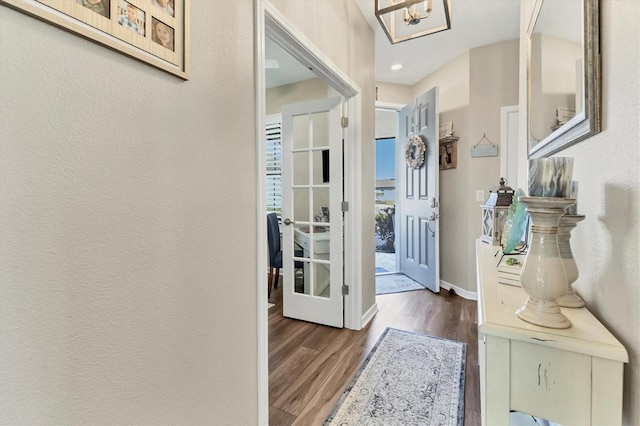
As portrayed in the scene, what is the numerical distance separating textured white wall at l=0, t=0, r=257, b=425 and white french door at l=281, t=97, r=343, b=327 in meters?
1.39

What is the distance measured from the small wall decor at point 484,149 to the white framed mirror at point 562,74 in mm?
1687

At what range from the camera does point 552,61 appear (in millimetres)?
1188

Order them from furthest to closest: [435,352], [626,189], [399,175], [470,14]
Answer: [399,175]
[470,14]
[435,352]
[626,189]

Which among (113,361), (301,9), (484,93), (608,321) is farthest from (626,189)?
(484,93)

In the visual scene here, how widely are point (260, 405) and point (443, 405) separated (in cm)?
101

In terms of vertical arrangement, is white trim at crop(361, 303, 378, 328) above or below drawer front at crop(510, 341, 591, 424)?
below

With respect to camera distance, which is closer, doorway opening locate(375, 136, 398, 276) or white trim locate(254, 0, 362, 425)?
white trim locate(254, 0, 362, 425)

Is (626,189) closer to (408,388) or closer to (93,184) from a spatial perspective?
(93,184)

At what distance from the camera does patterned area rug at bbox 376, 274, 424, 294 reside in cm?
359

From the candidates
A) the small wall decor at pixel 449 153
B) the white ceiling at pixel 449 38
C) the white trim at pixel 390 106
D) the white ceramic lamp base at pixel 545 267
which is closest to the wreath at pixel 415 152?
the small wall decor at pixel 449 153

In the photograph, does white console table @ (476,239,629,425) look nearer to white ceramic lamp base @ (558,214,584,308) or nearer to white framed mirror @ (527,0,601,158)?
white ceramic lamp base @ (558,214,584,308)

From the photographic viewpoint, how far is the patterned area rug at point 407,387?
59.6 inches

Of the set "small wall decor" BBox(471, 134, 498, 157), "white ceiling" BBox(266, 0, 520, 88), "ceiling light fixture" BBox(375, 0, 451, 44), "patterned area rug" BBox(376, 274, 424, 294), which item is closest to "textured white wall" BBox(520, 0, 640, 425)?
"ceiling light fixture" BBox(375, 0, 451, 44)

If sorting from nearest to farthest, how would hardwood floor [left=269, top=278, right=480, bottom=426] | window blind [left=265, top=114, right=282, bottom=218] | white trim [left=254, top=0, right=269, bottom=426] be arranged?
white trim [left=254, top=0, right=269, bottom=426] → hardwood floor [left=269, top=278, right=480, bottom=426] → window blind [left=265, top=114, right=282, bottom=218]
